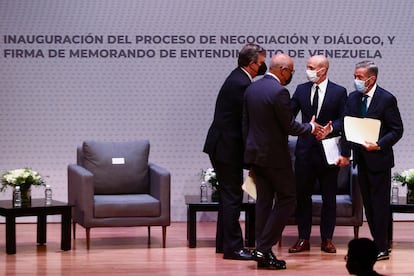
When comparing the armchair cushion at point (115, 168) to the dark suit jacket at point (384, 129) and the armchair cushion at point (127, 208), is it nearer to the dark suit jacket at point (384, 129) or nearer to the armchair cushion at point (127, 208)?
the armchair cushion at point (127, 208)

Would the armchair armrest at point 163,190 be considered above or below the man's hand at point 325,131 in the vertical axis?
below

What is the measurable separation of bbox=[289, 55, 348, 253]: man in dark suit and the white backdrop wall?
2147 millimetres

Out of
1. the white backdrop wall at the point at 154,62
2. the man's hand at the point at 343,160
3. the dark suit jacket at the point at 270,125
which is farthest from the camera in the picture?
the white backdrop wall at the point at 154,62

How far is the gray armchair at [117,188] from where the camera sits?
739 cm

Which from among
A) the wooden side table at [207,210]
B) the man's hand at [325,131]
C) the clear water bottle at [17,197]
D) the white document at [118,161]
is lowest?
the wooden side table at [207,210]

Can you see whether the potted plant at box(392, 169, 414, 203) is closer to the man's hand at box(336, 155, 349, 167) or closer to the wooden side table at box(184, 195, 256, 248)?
the man's hand at box(336, 155, 349, 167)

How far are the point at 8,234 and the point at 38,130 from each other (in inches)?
87.5

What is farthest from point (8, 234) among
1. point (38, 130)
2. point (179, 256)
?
point (38, 130)

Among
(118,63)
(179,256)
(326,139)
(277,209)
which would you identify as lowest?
(179,256)

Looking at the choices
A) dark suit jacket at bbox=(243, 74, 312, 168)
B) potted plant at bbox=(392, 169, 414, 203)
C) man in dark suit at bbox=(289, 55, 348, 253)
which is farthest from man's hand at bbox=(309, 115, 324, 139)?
potted plant at bbox=(392, 169, 414, 203)

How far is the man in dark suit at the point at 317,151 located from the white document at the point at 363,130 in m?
0.33

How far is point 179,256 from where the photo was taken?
7.09 meters

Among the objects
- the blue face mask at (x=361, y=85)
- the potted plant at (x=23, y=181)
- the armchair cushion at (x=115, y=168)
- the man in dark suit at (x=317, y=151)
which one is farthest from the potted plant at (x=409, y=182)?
the potted plant at (x=23, y=181)

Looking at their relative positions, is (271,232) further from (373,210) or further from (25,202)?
(25,202)
